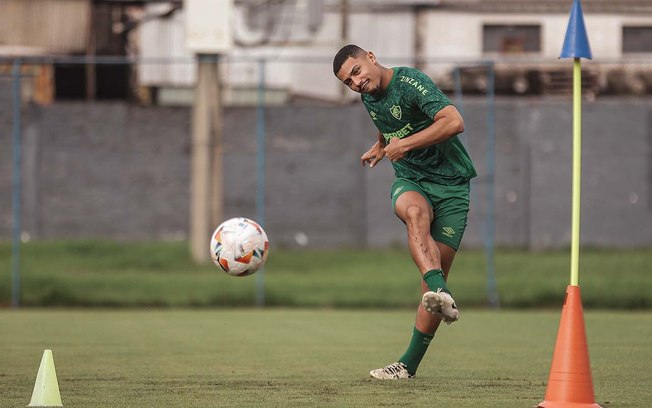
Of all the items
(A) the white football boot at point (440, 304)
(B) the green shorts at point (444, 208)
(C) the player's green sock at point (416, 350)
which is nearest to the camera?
(A) the white football boot at point (440, 304)

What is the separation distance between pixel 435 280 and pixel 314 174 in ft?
49.9

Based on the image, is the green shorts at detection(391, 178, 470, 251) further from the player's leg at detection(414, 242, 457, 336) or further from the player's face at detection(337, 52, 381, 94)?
the player's face at detection(337, 52, 381, 94)

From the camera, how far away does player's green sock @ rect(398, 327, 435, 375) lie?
8.45 m

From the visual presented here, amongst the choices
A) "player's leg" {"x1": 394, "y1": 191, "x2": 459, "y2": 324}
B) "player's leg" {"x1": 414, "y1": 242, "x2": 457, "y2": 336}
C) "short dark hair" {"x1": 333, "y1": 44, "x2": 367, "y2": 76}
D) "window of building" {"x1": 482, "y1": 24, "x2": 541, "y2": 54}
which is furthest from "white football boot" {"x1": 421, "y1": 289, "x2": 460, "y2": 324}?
"window of building" {"x1": 482, "y1": 24, "x2": 541, "y2": 54}

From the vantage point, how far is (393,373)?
8422 mm

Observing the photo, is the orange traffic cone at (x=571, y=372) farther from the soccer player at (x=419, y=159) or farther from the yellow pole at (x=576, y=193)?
the soccer player at (x=419, y=159)

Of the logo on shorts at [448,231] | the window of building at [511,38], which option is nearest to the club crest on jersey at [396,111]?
the logo on shorts at [448,231]

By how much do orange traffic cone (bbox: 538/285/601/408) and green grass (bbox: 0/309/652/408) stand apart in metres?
0.40

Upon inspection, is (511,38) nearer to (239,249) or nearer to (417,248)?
(239,249)

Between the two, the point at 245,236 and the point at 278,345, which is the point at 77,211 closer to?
the point at 278,345

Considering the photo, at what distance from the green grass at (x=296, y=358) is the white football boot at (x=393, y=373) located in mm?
120

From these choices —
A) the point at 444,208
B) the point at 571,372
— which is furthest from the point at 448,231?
the point at 571,372

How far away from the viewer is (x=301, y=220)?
22516 millimetres

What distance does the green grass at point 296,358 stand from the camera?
7.43m
